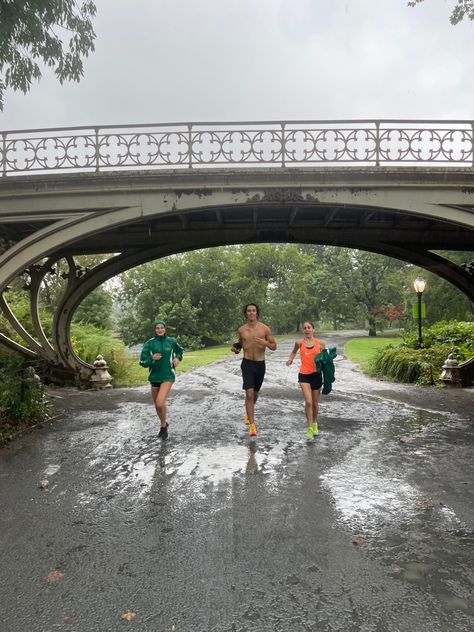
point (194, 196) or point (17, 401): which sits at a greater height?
point (194, 196)

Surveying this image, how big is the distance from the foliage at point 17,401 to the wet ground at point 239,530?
642mm

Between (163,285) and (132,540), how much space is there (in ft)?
105

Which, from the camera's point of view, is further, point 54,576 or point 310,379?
point 310,379

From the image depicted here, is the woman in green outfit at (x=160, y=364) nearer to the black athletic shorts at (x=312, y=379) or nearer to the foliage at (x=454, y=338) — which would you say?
the black athletic shorts at (x=312, y=379)

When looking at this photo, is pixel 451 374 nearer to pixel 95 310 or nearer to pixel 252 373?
pixel 252 373

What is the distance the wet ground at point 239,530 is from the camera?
8.51 ft

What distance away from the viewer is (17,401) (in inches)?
292

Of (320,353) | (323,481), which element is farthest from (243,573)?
(320,353)

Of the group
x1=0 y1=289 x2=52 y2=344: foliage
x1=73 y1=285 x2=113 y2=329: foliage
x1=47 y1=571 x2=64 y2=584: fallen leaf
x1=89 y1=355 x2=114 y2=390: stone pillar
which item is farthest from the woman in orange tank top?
x1=73 y1=285 x2=113 y2=329: foliage

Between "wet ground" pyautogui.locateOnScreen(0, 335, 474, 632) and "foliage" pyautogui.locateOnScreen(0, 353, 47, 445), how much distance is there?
64 centimetres

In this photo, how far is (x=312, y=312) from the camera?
1818 inches

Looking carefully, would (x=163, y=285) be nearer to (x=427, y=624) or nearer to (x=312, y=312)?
(x=312, y=312)

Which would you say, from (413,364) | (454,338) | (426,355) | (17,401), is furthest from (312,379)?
(454,338)

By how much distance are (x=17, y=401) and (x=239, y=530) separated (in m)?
5.32
